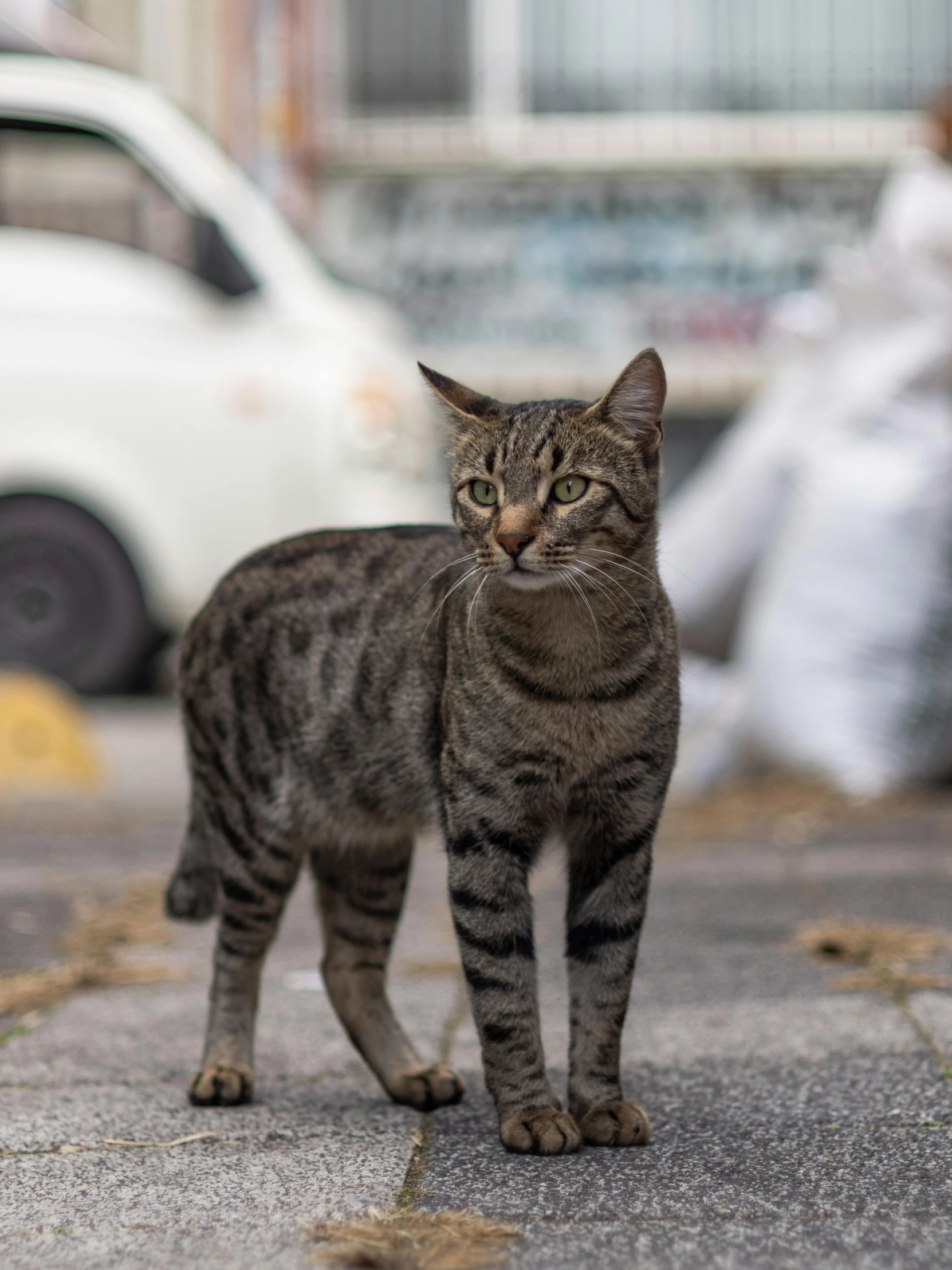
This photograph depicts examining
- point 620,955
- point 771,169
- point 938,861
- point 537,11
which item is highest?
point 537,11

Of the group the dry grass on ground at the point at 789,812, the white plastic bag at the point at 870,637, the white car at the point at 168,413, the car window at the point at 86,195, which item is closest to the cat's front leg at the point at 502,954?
the dry grass on ground at the point at 789,812

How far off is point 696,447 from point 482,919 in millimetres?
10037

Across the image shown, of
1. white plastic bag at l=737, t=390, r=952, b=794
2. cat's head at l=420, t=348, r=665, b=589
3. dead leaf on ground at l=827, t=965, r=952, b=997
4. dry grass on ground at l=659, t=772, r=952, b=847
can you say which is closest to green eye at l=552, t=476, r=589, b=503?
cat's head at l=420, t=348, r=665, b=589

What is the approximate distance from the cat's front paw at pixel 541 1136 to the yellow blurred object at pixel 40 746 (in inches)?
158

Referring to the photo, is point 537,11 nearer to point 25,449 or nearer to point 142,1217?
point 25,449

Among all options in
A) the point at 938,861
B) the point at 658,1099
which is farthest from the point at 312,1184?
the point at 938,861

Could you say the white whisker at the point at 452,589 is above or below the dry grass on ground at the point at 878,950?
above

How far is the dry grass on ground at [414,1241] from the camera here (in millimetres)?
1801

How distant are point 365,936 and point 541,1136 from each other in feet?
2.03

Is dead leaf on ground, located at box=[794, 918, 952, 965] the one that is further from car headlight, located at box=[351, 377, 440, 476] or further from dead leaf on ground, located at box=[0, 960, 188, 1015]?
car headlight, located at box=[351, 377, 440, 476]

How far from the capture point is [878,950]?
135 inches

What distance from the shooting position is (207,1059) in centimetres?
267

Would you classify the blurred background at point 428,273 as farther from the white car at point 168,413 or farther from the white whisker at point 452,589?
the white whisker at point 452,589

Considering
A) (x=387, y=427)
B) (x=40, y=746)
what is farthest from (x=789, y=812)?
(x=387, y=427)
